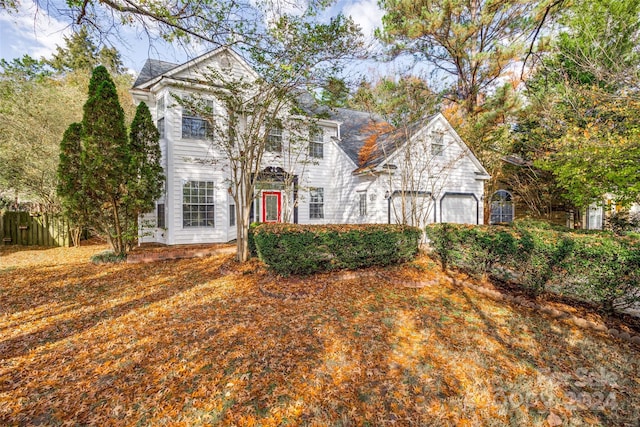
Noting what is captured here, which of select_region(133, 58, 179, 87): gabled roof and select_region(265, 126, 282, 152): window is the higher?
select_region(133, 58, 179, 87): gabled roof

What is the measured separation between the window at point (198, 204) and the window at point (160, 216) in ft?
2.95

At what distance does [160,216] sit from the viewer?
34.6ft

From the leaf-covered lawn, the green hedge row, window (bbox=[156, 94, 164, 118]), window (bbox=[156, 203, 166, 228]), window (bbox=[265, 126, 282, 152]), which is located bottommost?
the leaf-covered lawn

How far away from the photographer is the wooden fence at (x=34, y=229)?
10.7m

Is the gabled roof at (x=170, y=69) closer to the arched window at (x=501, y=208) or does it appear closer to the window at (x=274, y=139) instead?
the window at (x=274, y=139)

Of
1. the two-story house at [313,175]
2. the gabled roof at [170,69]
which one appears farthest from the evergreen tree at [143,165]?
the gabled roof at [170,69]

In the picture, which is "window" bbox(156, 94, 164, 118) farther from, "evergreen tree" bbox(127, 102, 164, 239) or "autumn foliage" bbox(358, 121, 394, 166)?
"autumn foliage" bbox(358, 121, 394, 166)

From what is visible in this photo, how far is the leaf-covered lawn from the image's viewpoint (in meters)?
2.52

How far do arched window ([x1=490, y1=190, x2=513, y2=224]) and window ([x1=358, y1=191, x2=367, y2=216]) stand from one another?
802cm

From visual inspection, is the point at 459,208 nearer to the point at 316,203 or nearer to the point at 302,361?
the point at 316,203

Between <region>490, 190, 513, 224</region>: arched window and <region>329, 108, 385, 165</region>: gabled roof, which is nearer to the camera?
<region>329, 108, 385, 165</region>: gabled roof

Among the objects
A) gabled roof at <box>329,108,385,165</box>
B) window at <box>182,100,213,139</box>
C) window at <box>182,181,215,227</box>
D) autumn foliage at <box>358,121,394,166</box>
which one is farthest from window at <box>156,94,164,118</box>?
autumn foliage at <box>358,121,394,166</box>

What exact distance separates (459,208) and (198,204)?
35.5 ft

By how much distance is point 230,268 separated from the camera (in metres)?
6.91
